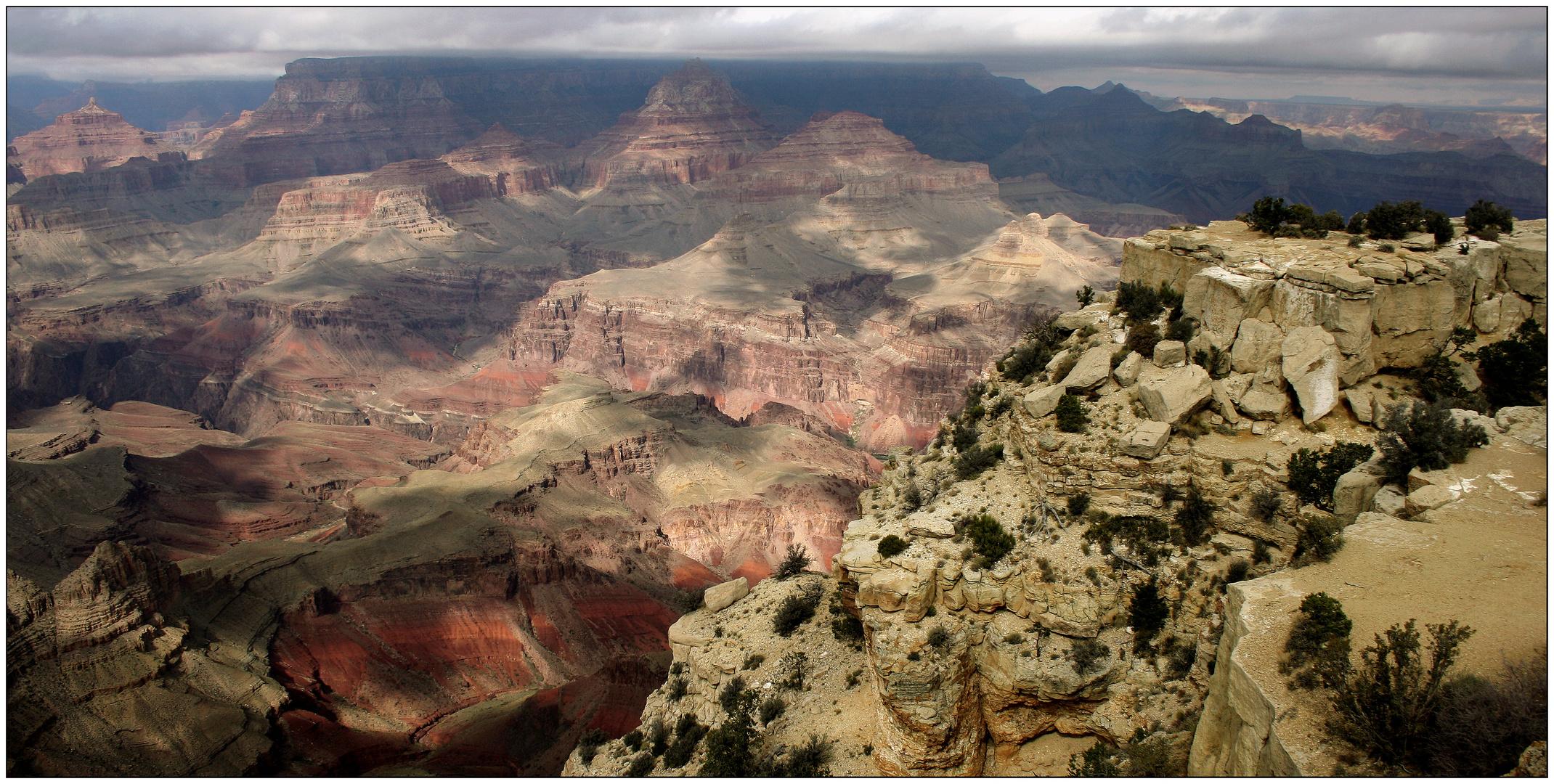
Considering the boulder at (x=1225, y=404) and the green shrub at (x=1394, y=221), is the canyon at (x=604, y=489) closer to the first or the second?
the boulder at (x=1225, y=404)

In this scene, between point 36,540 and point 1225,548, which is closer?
point 1225,548

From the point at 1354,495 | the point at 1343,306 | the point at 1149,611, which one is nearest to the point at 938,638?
the point at 1149,611

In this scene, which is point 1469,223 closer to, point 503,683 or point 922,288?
point 503,683

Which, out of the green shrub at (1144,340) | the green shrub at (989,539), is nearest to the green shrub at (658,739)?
the green shrub at (989,539)

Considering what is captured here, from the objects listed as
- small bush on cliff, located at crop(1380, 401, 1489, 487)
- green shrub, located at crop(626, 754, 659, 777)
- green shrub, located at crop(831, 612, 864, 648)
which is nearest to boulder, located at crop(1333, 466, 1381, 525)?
small bush on cliff, located at crop(1380, 401, 1489, 487)

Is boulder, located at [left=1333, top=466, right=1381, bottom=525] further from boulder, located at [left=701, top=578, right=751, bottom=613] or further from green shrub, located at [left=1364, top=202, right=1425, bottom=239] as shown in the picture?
boulder, located at [left=701, top=578, right=751, bottom=613]

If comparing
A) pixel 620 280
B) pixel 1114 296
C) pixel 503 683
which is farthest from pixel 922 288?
pixel 1114 296
